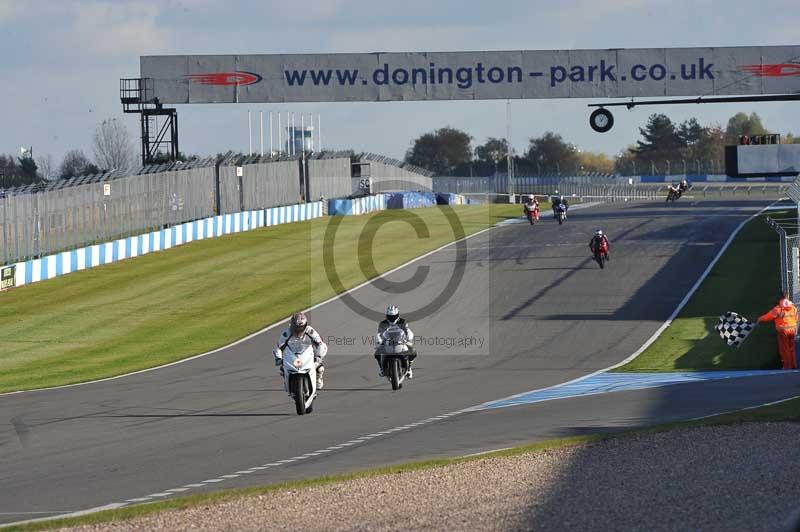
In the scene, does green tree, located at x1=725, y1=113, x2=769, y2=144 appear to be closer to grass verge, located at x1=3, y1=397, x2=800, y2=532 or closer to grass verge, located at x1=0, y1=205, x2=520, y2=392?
grass verge, located at x1=0, y1=205, x2=520, y2=392

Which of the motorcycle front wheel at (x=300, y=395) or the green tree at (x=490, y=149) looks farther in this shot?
the green tree at (x=490, y=149)

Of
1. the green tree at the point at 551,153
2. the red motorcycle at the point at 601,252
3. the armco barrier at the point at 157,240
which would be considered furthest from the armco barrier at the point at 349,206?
the green tree at the point at 551,153

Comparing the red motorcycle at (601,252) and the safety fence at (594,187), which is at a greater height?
the safety fence at (594,187)

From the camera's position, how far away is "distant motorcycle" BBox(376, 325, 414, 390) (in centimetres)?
1936

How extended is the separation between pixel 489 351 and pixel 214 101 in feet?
83.5

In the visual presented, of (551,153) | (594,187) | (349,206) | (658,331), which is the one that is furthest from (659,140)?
(658,331)

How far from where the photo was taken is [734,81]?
4656 cm

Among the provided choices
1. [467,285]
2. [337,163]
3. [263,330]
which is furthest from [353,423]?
[337,163]

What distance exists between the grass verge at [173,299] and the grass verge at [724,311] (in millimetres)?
10134

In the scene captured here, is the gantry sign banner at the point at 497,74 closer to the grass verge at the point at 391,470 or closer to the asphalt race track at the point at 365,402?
the asphalt race track at the point at 365,402

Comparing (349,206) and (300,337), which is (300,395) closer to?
(300,337)

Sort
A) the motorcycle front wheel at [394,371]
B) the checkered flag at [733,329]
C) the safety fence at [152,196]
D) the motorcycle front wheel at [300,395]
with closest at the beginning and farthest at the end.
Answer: the motorcycle front wheel at [300,395], the motorcycle front wheel at [394,371], the checkered flag at [733,329], the safety fence at [152,196]

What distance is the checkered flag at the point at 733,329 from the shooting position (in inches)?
939

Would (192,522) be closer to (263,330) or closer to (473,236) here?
(263,330)
